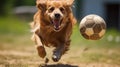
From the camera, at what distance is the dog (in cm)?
951

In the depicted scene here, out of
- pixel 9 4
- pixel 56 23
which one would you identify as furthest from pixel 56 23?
pixel 9 4

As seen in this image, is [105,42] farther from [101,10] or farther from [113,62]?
[101,10]

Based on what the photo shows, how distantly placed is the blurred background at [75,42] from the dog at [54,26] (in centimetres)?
61

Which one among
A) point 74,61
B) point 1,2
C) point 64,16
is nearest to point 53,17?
point 64,16

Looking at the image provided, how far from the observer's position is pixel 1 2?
3906cm

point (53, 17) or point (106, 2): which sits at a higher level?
point (53, 17)

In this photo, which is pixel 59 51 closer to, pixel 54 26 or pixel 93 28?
pixel 54 26

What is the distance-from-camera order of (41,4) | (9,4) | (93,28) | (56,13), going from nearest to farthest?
1. (56,13)
2. (41,4)
3. (93,28)
4. (9,4)

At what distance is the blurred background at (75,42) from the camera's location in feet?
36.7

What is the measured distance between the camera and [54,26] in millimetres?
9547

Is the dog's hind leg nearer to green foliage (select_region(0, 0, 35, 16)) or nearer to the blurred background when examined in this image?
the blurred background

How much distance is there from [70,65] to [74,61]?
2.69 ft

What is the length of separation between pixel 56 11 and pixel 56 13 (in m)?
0.08

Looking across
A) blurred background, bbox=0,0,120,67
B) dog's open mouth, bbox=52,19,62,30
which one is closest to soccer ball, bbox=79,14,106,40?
blurred background, bbox=0,0,120,67
